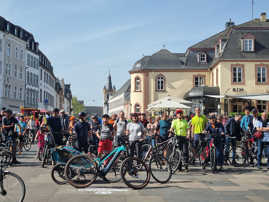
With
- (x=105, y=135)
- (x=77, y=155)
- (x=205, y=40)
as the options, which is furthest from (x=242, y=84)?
(x=77, y=155)

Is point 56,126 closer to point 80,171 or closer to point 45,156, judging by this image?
point 45,156

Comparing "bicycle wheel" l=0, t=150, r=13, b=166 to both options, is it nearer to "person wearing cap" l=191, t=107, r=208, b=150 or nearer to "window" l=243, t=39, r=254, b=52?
"person wearing cap" l=191, t=107, r=208, b=150

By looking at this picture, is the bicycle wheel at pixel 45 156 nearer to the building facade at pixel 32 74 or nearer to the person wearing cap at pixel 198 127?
the person wearing cap at pixel 198 127

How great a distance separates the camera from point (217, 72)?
42969 millimetres

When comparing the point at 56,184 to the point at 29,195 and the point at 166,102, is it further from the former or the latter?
the point at 166,102

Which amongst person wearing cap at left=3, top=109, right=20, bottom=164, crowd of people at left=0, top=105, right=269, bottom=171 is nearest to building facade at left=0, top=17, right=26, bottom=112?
person wearing cap at left=3, top=109, right=20, bottom=164

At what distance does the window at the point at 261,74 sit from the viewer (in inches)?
1576

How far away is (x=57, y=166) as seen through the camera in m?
8.62

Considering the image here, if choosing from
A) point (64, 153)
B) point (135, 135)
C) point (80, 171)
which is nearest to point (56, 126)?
point (135, 135)

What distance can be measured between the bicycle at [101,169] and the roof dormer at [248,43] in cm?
3451

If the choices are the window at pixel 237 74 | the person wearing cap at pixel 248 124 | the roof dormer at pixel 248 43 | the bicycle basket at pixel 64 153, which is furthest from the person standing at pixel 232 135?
the roof dormer at pixel 248 43

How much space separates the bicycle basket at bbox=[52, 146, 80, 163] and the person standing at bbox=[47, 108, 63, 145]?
9.78ft

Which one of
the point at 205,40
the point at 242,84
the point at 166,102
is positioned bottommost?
the point at 166,102

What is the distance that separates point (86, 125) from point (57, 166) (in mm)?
2129
